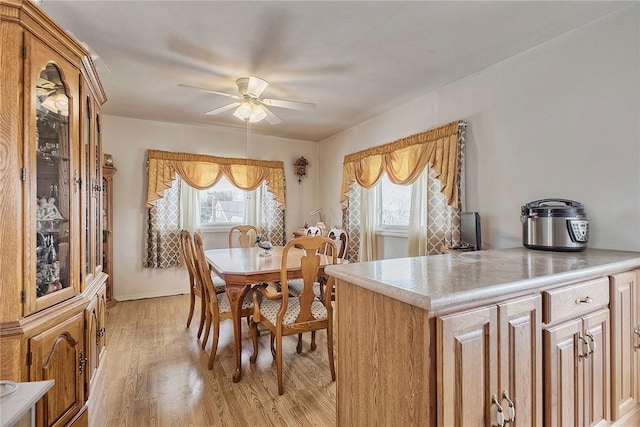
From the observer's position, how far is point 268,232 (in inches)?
190

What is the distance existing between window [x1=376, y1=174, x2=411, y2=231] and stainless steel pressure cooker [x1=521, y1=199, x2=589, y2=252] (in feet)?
5.39

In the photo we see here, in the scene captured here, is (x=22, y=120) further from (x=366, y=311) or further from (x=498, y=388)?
(x=498, y=388)

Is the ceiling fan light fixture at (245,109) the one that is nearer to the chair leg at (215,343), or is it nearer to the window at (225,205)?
the chair leg at (215,343)

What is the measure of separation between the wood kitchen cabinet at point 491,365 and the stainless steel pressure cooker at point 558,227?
0.92m

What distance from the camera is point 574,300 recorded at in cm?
128

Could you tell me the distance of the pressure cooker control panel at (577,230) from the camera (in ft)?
5.95

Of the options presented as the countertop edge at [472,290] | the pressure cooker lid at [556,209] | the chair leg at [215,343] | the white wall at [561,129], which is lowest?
the chair leg at [215,343]

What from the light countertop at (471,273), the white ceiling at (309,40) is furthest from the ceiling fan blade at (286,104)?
the light countertop at (471,273)

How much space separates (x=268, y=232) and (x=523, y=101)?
3627 millimetres

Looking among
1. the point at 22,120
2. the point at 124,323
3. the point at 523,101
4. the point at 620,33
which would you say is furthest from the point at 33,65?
the point at 620,33

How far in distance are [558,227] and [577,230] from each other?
10cm

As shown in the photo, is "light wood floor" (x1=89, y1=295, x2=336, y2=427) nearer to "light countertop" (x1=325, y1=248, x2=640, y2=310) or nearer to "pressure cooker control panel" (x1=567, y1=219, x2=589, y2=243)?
"light countertop" (x1=325, y1=248, x2=640, y2=310)

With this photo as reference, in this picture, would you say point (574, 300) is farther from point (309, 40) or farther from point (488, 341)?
point (309, 40)

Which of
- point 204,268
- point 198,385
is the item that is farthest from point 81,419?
point 204,268
